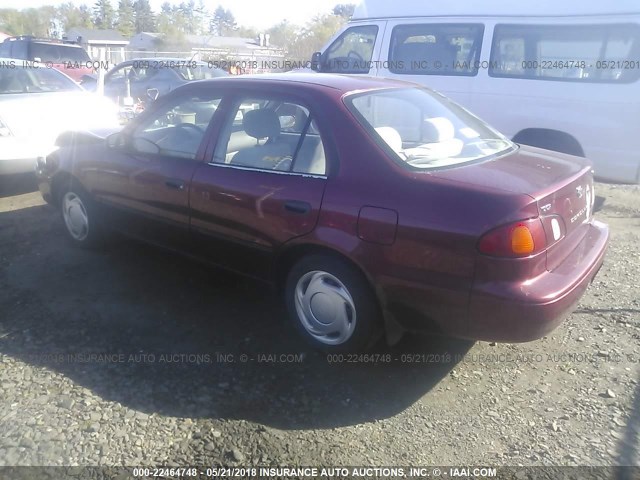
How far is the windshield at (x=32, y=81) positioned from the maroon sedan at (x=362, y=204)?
3873mm

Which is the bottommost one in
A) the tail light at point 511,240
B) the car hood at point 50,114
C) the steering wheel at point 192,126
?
the car hood at point 50,114

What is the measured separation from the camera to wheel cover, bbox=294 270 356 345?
3.22m

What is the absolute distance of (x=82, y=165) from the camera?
4.69m

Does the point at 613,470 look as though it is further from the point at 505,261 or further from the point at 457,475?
the point at 505,261

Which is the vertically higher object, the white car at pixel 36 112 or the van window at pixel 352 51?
the van window at pixel 352 51

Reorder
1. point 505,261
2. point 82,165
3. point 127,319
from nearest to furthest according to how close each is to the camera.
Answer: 1. point 505,261
2. point 127,319
3. point 82,165

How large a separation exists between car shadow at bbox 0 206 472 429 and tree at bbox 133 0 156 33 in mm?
73807

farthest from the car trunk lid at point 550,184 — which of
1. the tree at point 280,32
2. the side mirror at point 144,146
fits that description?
the tree at point 280,32

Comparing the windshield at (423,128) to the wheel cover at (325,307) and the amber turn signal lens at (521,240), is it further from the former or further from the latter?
the wheel cover at (325,307)

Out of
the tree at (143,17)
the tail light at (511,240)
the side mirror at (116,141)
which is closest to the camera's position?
the tail light at (511,240)

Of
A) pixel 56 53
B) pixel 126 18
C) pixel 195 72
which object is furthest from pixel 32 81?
pixel 126 18

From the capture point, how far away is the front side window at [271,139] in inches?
130

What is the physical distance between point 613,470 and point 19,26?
7035 centimetres

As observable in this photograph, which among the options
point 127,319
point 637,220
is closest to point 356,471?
point 127,319
